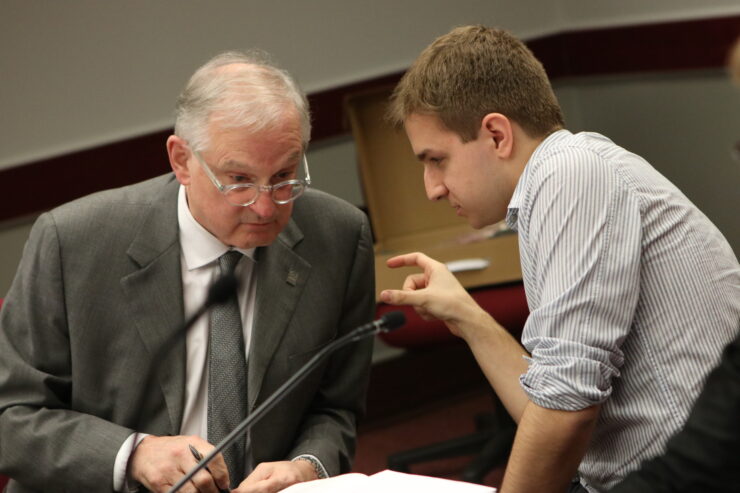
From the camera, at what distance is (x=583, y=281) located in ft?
5.55

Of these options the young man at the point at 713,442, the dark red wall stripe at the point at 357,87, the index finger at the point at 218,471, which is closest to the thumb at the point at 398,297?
the index finger at the point at 218,471

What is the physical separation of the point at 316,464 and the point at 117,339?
46 cm

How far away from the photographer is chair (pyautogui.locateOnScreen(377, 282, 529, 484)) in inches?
138

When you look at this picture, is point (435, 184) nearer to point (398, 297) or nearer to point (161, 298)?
point (398, 297)

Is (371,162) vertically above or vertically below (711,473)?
below

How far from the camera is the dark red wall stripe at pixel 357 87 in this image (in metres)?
3.88

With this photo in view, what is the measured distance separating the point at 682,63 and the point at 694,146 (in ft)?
1.21

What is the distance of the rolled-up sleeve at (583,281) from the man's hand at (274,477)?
492 mm

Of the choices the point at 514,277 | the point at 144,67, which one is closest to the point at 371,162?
the point at 514,277

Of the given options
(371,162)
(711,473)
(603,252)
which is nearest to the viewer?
(711,473)

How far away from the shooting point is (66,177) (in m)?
3.93

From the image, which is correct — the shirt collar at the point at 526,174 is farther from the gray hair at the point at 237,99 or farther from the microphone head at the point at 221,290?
the microphone head at the point at 221,290

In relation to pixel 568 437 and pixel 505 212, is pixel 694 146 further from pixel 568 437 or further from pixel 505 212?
pixel 568 437

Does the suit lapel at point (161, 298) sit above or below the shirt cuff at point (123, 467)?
above
